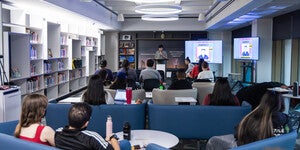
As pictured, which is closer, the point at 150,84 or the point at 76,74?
the point at 150,84

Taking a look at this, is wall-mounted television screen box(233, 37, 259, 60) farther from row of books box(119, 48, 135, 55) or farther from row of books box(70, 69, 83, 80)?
row of books box(119, 48, 135, 55)

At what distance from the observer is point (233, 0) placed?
751cm

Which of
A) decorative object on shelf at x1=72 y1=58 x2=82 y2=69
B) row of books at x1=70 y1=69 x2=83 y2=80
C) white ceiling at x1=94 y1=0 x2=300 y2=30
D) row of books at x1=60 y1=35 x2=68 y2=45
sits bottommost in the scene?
row of books at x1=70 y1=69 x2=83 y2=80

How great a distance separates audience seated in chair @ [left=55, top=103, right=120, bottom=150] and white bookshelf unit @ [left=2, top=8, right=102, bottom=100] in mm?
3901

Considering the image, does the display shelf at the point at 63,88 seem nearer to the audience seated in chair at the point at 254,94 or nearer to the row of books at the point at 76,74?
the row of books at the point at 76,74

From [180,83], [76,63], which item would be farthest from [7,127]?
[76,63]

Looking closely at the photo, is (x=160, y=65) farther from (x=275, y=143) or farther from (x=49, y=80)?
(x=275, y=143)

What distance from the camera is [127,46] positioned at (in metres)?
15.2

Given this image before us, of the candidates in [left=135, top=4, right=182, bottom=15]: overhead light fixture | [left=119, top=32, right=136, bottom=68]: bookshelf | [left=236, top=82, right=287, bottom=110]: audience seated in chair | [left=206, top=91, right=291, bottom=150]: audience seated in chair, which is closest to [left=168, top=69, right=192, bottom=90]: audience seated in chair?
[left=236, top=82, right=287, bottom=110]: audience seated in chair

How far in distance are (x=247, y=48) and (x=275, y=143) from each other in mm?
7844

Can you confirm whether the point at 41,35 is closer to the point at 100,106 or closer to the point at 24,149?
the point at 100,106

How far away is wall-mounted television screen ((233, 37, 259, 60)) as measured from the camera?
371 inches

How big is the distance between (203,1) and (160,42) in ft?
18.7

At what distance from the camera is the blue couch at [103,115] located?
4297mm
